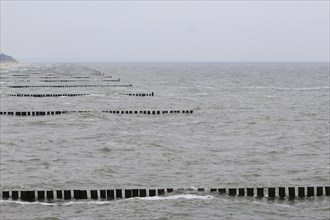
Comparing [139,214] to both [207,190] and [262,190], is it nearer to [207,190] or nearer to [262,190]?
[207,190]

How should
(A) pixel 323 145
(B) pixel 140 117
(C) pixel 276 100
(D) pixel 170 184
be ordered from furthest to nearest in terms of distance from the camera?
1. (C) pixel 276 100
2. (B) pixel 140 117
3. (A) pixel 323 145
4. (D) pixel 170 184

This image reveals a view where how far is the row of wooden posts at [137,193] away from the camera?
98.5ft

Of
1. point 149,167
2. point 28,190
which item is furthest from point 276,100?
point 28,190

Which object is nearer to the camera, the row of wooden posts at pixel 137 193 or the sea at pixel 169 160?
the sea at pixel 169 160

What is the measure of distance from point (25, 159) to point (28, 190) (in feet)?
33.0

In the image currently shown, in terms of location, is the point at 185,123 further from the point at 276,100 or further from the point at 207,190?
the point at 276,100

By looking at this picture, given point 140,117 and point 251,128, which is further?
point 140,117

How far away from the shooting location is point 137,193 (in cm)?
3034

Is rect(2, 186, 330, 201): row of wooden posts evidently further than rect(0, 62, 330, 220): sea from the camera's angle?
Yes

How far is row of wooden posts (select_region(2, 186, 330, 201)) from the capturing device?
30016 millimetres

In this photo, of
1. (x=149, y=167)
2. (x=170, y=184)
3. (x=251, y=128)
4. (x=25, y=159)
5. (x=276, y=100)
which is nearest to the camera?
(x=170, y=184)

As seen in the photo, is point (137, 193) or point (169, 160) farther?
point (169, 160)

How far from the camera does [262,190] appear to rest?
101 ft

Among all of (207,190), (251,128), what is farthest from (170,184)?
(251,128)
